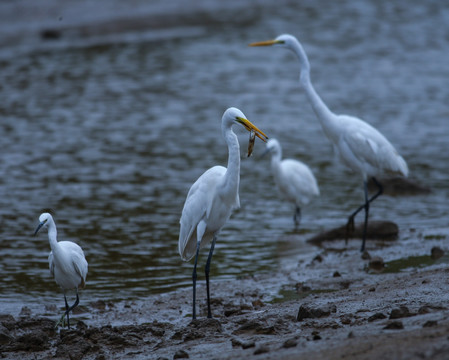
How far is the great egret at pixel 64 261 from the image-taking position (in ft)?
22.3

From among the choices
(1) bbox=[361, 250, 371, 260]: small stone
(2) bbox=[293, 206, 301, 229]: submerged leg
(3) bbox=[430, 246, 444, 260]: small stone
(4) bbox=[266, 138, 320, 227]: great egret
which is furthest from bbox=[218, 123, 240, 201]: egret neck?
(4) bbox=[266, 138, 320, 227]: great egret

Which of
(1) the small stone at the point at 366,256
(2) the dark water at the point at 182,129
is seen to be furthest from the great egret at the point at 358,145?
(2) the dark water at the point at 182,129

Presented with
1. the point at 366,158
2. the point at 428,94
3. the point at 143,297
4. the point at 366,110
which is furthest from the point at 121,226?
the point at 428,94

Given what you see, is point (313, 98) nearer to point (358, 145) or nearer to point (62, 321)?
point (358, 145)

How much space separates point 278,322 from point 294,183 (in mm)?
5027

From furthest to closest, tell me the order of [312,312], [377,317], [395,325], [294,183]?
[294,183], [312,312], [377,317], [395,325]

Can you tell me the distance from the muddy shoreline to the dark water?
670mm

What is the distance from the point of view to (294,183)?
10.6m

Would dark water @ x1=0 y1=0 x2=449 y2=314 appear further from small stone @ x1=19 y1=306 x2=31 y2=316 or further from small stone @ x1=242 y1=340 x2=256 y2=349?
small stone @ x1=242 y1=340 x2=256 y2=349

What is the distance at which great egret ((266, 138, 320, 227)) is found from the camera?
1066cm

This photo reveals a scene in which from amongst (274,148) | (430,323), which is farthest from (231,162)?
(274,148)

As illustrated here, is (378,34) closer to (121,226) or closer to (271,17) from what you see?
(271,17)

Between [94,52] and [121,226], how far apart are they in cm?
1312

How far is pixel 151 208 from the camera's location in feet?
35.3
